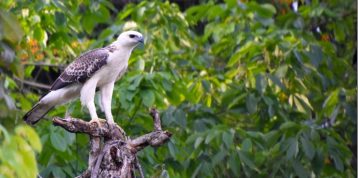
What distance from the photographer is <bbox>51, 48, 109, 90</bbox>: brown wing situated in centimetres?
590

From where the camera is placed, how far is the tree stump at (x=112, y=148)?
4.45 meters

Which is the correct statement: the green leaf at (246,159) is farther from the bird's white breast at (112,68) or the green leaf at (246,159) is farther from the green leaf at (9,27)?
the green leaf at (9,27)

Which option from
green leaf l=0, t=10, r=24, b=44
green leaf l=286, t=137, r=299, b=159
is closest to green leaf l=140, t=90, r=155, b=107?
green leaf l=286, t=137, r=299, b=159

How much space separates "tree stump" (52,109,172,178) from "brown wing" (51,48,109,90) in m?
1.26

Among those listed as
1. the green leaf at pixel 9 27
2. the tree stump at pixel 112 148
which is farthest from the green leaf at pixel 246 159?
the green leaf at pixel 9 27

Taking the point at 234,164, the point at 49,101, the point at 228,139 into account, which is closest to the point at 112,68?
the point at 49,101

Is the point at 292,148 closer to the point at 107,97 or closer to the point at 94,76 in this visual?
the point at 107,97

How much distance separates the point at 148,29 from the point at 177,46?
1.75ft

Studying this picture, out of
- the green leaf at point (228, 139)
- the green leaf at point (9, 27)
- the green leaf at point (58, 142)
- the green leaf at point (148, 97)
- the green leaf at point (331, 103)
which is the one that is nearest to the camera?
the green leaf at point (9, 27)

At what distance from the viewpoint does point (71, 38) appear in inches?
298

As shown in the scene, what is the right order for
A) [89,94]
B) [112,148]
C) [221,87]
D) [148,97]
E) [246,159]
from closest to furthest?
[112,148] < [89,94] < [148,97] < [246,159] < [221,87]

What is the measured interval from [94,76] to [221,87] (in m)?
2.09

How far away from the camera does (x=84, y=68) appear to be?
5934 millimetres

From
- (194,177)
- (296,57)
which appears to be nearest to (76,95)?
(194,177)
